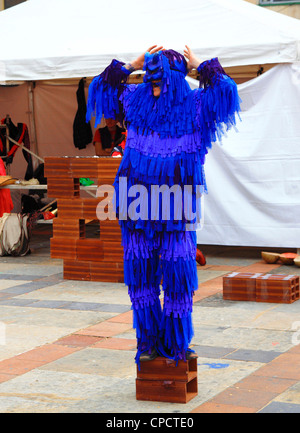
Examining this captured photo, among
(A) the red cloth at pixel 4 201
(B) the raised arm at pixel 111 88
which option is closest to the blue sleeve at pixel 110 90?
(B) the raised arm at pixel 111 88

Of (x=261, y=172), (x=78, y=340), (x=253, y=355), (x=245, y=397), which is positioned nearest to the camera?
(x=245, y=397)

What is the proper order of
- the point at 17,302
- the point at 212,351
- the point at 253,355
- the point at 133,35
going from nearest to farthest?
the point at 253,355 < the point at 212,351 < the point at 17,302 < the point at 133,35

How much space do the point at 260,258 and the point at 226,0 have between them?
11.1 feet

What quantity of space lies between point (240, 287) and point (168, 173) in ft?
10.2

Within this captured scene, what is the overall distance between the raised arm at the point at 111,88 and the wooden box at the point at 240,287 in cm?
298

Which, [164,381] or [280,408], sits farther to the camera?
[164,381]

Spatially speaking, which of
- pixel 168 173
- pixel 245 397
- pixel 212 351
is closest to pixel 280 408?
pixel 245 397

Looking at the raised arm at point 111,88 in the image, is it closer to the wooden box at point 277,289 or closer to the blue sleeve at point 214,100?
the blue sleeve at point 214,100

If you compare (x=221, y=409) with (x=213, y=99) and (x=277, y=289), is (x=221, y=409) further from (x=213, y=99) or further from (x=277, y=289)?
(x=277, y=289)

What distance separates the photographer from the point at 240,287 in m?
6.97

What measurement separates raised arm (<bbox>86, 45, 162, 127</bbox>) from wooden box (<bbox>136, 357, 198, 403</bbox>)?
4.55 ft

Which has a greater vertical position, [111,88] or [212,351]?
[111,88]

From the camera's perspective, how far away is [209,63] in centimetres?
409
